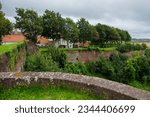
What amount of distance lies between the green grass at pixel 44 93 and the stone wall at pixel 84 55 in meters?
40.5

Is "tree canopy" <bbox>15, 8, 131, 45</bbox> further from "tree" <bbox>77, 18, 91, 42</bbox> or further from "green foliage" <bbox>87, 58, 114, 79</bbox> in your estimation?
"green foliage" <bbox>87, 58, 114, 79</bbox>

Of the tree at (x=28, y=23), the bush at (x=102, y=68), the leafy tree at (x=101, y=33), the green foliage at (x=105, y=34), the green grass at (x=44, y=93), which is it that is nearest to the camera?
the green grass at (x=44, y=93)

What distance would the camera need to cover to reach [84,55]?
53.0 m

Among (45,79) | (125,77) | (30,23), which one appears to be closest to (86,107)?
(45,79)

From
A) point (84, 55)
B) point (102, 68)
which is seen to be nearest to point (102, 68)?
point (102, 68)

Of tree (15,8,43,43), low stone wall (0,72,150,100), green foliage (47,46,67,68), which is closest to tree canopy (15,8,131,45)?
tree (15,8,43,43)

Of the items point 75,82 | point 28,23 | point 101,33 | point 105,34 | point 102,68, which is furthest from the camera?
point 105,34

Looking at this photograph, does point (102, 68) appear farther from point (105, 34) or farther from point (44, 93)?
point (44, 93)

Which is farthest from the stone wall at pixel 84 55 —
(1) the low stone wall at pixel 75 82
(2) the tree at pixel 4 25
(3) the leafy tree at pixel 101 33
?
(1) the low stone wall at pixel 75 82

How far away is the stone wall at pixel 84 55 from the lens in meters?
49.7

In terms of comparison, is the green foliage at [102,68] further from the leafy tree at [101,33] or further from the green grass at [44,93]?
the green grass at [44,93]

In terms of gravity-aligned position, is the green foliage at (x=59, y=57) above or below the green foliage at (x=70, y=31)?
below

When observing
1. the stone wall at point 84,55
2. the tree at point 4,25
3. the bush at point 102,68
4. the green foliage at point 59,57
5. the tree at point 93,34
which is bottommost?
the bush at point 102,68

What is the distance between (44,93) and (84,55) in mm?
46137
